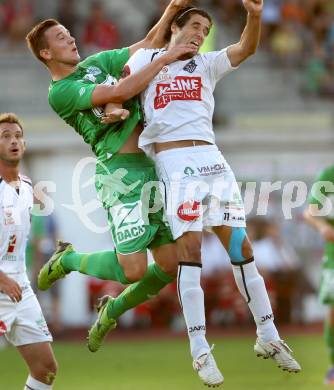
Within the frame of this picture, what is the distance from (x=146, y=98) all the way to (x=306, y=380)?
4.38m

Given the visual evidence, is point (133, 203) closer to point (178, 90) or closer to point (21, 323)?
point (178, 90)

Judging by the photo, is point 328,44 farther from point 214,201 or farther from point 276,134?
point 214,201

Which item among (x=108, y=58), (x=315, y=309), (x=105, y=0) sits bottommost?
(x=315, y=309)

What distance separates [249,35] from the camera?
8641mm

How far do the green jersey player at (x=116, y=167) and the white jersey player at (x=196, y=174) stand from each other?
0.75 feet

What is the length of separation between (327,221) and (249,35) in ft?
14.1

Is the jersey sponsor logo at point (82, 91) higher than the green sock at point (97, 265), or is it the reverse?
the jersey sponsor logo at point (82, 91)

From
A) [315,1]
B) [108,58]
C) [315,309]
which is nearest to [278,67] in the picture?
[315,1]

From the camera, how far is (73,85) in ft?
29.8

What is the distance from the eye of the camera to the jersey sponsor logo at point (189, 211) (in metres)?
8.73

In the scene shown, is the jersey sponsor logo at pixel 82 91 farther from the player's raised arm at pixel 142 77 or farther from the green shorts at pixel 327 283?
the green shorts at pixel 327 283

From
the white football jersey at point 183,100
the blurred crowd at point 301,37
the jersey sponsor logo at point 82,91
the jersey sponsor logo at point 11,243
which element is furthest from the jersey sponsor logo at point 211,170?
the blurred crowd at point 301,37

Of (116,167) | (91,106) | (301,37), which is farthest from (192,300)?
(301,37)

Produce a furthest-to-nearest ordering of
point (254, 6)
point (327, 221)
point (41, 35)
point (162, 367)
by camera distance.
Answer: point (162, 367)
point (327, 221)
point (41, 35)
point (254, 6)
